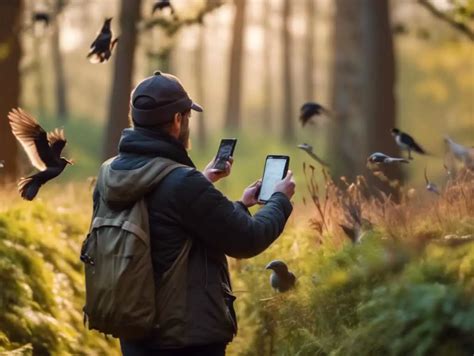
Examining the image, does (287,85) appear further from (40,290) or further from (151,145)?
(151,145)

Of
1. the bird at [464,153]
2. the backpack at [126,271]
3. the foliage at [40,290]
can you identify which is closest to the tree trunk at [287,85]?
the foliage at [40,290]

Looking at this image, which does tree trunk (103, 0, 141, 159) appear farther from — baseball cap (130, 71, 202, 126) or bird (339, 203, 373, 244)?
baseball cap (130, 71, 202, 126)

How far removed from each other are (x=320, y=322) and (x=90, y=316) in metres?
1.90

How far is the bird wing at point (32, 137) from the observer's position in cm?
672

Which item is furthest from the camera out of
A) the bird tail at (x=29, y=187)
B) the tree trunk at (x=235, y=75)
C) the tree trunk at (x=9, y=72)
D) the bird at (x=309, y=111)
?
the tree trunk at (x=235, y=75)

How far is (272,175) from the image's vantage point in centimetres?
533

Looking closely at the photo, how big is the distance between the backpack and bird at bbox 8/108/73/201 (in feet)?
6.11

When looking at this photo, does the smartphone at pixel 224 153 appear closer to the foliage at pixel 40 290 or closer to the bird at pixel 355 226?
the bird at pixel 355 226

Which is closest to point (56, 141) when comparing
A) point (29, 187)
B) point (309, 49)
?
point (29, 187)

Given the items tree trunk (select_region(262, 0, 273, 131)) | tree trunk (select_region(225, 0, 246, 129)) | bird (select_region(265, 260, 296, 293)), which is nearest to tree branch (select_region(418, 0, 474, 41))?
bird (select_region(265, 260, 296, 293))

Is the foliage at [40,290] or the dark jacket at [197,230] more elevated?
the dark jacket at [197,230]

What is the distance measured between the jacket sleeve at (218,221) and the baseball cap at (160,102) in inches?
12.2

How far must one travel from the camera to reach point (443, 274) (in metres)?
5.33

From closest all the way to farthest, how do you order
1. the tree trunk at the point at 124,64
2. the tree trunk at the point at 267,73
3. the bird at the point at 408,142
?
the bird at the point at 408,142 → the tree trunk at the point at 124,64 → the tree trunk at the point at 267,73
